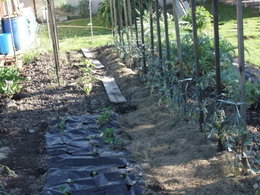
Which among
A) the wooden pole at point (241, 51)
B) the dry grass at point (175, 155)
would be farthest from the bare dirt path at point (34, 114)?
the wooden pole at point (241, 51)

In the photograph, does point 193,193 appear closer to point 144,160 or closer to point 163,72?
point 144,160

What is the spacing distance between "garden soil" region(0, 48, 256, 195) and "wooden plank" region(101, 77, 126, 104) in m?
0.08

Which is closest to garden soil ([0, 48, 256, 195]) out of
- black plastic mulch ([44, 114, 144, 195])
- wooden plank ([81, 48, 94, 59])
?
black plastic mulch ([44, 114, 144, 195])

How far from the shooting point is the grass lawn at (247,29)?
8391 millimetres

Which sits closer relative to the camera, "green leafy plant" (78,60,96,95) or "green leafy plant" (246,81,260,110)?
"green leafy plant" (246,81,260,110)

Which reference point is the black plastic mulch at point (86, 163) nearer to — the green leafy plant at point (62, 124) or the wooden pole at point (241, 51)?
the green leafy plant at point (62, 124)

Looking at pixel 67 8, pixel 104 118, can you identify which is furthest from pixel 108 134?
pixel 67 8

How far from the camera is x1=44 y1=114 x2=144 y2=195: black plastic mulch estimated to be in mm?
3652

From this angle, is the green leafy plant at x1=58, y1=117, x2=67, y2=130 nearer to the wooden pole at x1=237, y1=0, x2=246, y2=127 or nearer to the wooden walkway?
the wooden walkway

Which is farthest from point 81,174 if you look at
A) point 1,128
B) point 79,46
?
point 79,46

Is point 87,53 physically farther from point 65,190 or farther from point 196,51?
point 65,190

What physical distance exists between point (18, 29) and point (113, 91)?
5919 mm

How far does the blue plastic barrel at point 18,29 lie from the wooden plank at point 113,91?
487 centimetres

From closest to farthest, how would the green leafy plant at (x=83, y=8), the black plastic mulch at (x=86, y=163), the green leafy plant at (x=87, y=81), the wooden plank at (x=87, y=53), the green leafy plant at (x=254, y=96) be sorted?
the black plastic mulch at (x=86, y=163) → the green leafy plant at (x=254, y=96) → the green leafy plant at (x=87, y=81) → the wooden plank at (x=87, y=53) → the green leafy plant at (x=83, y=8)
